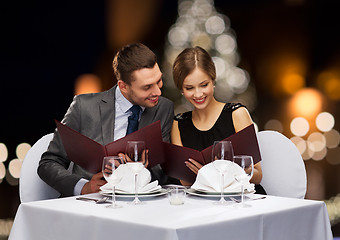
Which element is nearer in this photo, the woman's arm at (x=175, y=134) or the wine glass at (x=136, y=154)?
the wine glass at (x=136, y=154)

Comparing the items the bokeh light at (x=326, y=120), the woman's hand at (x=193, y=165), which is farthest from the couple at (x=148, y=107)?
the bokeh light at (x=326, y=120)

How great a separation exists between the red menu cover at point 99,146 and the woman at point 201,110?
58 cm

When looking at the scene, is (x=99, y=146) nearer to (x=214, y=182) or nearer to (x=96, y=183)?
(x=96, y=183)

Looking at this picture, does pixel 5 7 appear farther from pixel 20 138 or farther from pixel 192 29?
pixel 192 29

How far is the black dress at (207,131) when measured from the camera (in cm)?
272

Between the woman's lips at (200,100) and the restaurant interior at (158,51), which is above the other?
the restaurant interior at (158,51)

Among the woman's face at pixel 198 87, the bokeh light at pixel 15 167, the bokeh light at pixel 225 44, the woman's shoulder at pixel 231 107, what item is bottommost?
the bokeh light at pixel 15 167

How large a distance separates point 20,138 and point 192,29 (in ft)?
17.4

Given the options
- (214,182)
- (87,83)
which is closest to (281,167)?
(214,182)

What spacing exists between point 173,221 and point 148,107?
127cm

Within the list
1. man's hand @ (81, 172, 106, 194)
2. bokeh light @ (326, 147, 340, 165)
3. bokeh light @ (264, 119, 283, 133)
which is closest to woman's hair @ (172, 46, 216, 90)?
man's hand @ (81, 172, 106, 194)

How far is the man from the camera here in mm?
2570

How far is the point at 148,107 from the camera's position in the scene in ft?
8.71

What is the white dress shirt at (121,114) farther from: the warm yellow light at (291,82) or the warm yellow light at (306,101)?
the warm yellow light at (306,101)
